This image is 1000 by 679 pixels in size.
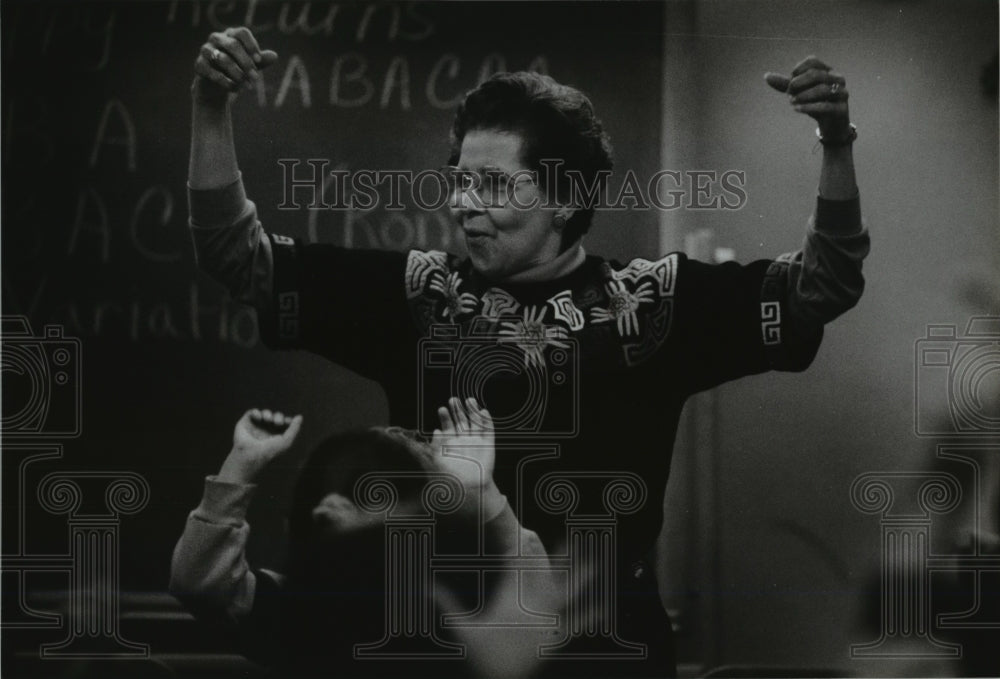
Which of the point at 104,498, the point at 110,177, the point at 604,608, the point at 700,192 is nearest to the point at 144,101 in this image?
the point at 110,177

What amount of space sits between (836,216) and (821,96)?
1.30ft

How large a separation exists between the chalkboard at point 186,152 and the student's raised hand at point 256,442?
0.04 m

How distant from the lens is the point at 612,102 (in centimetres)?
455

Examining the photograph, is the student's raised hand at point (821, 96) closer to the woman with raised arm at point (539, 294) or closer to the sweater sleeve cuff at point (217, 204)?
the woman with raised arm at point (539, 294)

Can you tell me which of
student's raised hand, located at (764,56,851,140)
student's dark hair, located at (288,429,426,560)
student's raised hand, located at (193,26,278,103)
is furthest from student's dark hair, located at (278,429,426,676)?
student's raised hand, located at (764,56,851,140)

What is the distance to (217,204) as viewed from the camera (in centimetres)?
455

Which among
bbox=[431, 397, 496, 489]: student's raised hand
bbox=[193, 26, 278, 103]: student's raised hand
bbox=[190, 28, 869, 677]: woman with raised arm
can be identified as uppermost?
bbox=[193, 26, 278, 103]: student's raised hand

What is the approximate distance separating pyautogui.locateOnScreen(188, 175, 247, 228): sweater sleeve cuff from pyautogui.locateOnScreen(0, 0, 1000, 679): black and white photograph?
12mm

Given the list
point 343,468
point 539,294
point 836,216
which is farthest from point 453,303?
point 836,216

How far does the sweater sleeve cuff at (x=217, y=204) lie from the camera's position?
455cm

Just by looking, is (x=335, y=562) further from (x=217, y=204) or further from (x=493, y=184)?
(x=493, y=184)

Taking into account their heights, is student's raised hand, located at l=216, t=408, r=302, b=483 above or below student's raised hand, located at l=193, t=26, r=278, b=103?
below

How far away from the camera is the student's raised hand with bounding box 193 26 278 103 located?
454cm

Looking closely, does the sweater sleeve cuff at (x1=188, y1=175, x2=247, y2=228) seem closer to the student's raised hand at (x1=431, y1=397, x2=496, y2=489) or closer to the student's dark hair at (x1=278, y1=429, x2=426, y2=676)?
the student's dark hair at (x1=278, y1=429, x2=426, y2=676)
